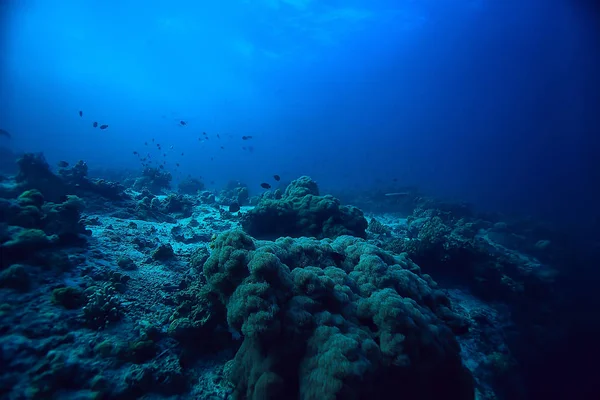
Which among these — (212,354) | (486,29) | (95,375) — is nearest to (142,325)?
(95,375)

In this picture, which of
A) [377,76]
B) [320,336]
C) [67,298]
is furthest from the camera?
[377,76]

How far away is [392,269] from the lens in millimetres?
5641

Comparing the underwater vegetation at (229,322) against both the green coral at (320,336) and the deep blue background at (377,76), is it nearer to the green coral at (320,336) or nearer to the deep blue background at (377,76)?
the green coral at (320,336)

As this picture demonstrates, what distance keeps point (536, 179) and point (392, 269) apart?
236ft

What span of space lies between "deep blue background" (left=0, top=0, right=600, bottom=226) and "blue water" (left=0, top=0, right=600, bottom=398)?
0.55 metres

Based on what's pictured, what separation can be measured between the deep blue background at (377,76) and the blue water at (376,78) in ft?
1.82

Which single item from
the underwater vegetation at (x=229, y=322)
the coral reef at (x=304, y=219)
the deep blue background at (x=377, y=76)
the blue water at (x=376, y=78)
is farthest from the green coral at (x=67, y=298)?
the deep blue background at (x=377, y=76)

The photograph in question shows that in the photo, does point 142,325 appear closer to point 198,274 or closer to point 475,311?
point 198,274

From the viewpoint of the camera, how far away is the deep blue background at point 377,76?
52312 millimetres

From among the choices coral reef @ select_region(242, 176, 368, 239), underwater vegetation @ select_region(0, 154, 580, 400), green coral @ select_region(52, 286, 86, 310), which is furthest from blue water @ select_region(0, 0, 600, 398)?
green coral @ select_region(52, 286, 86, 310)

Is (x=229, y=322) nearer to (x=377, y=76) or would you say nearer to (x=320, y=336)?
(x=320, y=336)

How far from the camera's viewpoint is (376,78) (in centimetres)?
10638

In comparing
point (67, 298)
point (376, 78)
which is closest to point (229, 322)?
point (67, 298)

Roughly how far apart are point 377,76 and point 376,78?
2.08m
